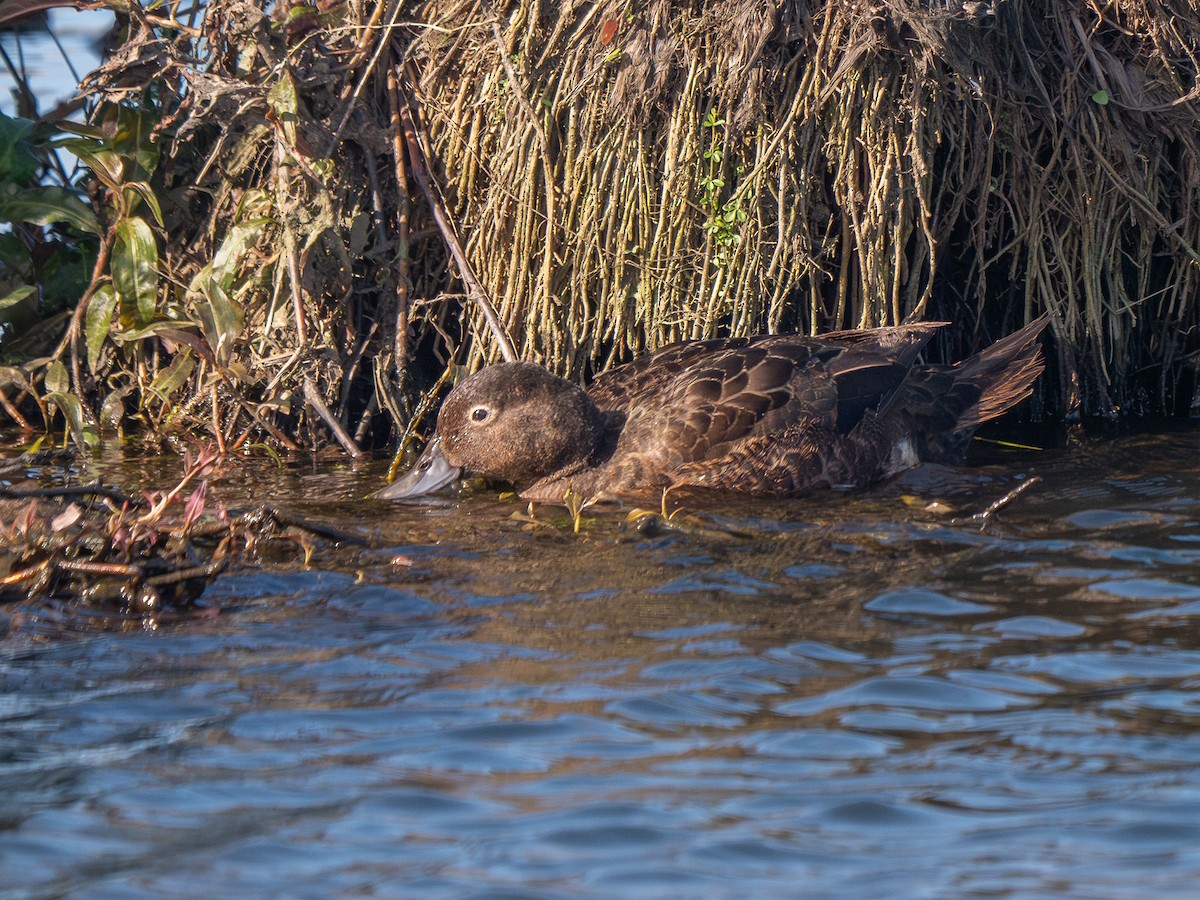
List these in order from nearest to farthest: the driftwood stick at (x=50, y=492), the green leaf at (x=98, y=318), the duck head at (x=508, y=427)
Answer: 1. the driftwood stick at (x=50, y=492)
2. the duck head at (x=508, y=427)
3. the green leaf at (x=98, y=318)

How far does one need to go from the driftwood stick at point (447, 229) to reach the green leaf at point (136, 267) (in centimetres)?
126

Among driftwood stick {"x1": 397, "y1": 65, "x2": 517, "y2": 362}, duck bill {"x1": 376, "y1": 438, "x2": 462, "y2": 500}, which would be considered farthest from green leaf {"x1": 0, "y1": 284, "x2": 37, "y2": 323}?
duck bill {"x1": 376, "y1": 438, "x2": 462, "y2": 500}

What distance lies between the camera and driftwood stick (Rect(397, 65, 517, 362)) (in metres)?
6.65

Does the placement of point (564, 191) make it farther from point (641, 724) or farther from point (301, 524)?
point (641, 724)

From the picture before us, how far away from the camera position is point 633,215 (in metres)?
6.57

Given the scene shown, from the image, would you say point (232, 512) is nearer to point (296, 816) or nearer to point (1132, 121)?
point (296, 816)

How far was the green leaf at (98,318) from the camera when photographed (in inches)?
263

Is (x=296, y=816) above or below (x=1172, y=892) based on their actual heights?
above

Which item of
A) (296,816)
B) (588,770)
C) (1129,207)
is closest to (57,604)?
(296,816)

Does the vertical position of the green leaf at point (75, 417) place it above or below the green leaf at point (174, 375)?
below

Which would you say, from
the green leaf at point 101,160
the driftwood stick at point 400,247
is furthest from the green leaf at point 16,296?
the driftwood stick at point 400,247

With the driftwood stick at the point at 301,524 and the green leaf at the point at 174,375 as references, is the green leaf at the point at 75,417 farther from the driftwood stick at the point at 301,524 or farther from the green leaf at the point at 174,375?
the driftwood stick at the point at 301,524

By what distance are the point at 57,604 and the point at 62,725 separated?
1.01 meters

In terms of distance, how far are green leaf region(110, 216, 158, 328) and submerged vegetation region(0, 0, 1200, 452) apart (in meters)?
0.01
